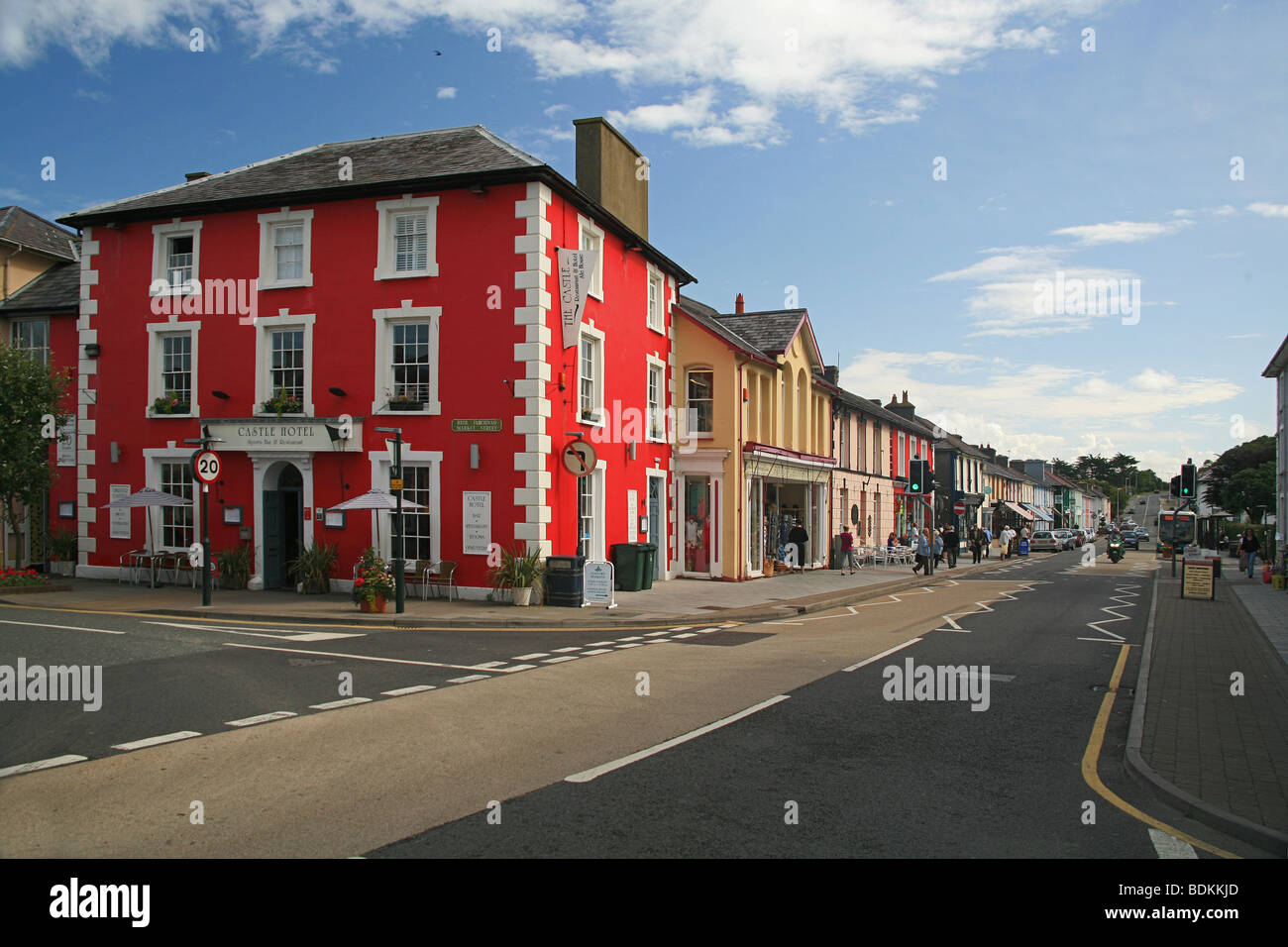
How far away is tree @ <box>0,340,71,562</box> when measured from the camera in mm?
20906

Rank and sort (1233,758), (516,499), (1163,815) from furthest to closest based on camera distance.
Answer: (516,499)
(1233,758)
(1163,815)

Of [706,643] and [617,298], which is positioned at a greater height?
[617,298]

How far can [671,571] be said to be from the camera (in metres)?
26.4

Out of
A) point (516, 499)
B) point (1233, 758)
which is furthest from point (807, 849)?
point (516, 499)

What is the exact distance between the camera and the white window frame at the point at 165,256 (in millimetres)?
21672

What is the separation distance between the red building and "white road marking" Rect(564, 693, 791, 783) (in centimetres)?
1033

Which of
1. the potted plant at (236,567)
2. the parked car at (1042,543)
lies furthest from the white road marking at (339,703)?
the parked car at (1042,543)

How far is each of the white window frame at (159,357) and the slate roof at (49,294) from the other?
428 cm

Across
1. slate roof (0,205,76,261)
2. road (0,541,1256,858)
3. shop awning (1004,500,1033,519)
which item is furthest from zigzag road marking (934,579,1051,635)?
shop awning (1004,500,1033,519)

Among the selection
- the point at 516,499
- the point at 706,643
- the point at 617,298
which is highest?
the point at 617,298

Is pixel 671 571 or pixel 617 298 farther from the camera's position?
pixel 671 571

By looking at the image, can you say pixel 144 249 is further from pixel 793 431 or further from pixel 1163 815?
pixel 1163 815

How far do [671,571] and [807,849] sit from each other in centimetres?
2121
